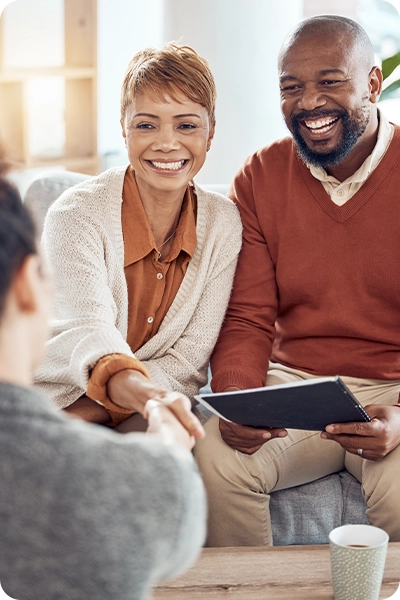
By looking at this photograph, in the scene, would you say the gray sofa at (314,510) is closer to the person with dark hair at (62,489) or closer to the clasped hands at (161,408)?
the clasped hands at (161,408)

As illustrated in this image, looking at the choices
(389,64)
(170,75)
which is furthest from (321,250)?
(389,64)

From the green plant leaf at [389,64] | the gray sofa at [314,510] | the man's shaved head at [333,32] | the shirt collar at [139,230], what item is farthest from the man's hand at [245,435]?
the green plant leaf at [389,64]

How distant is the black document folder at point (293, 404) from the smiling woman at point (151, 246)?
27 centimetres

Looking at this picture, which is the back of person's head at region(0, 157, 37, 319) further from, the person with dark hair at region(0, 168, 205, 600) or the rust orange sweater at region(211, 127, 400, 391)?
the rust orange sweater at region(211, 127, 400, 391)

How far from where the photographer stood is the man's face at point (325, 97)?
2.07 m

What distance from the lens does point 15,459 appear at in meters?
0.81

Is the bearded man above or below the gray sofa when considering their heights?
above

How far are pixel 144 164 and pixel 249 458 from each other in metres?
0.72

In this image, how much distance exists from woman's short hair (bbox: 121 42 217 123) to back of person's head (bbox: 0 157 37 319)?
116 centimetres

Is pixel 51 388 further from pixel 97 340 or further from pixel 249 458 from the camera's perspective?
pixel 249 458

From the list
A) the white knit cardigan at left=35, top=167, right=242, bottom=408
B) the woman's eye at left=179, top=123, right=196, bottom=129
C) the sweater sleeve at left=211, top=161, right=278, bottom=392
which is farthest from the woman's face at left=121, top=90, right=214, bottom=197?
the sweater sleeve at left=211, top=161, right=278, bottom=392

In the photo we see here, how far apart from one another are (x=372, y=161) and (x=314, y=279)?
0.31m

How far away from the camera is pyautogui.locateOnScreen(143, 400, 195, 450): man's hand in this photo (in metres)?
1.19

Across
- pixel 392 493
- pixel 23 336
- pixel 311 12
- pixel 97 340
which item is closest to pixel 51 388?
Answer: pixel 97 340
